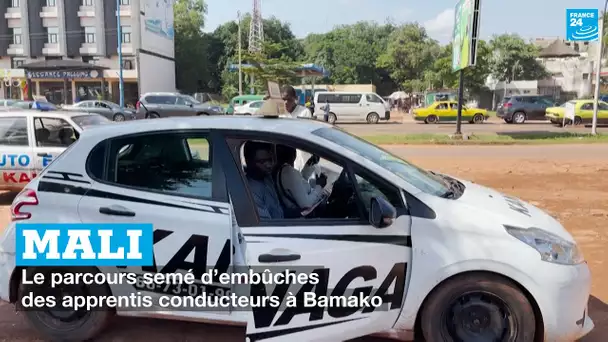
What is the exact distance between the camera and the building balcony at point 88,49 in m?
46.9

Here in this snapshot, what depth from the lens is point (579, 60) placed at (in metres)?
43.7

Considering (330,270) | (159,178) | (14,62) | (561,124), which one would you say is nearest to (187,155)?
(159,178)

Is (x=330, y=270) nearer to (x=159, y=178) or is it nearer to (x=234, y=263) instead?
(x=234, y=263)

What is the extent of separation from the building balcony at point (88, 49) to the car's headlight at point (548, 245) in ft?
165

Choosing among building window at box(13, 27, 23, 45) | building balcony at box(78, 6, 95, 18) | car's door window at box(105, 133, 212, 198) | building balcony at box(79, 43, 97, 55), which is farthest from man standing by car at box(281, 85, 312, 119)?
building window at box(13, 27, 23, 45)

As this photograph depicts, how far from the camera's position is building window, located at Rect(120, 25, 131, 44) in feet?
154

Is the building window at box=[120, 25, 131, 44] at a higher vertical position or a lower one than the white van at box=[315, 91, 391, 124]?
higher

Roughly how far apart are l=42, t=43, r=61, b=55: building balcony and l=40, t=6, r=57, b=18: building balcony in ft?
8.80

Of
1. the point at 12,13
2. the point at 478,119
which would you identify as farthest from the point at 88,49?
the point at 478,119

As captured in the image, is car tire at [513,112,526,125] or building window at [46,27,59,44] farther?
building window at [46,27,59,44]

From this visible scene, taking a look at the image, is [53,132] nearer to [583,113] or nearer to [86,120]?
[86,120]

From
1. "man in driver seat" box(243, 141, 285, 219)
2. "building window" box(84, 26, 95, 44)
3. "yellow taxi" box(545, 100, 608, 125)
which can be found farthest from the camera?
"building window" box(84, 26, 95, 44)

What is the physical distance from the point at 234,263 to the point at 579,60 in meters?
48.9

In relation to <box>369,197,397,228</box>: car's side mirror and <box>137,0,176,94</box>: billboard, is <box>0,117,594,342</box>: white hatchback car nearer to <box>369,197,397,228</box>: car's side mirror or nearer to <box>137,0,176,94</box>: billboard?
<box>369,197,397,228</box>: car's side mirror
